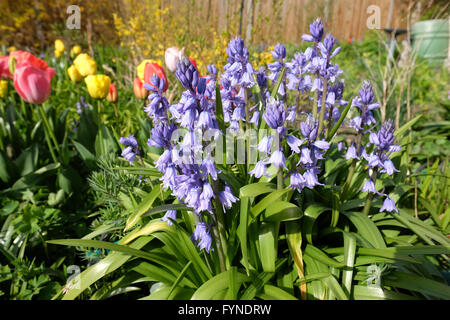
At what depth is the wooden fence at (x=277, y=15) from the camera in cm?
356

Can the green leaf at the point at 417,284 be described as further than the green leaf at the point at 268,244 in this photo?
No

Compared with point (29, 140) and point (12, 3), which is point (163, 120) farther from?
point (12, 3)

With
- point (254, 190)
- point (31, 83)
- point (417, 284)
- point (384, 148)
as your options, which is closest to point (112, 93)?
point (31, 83)

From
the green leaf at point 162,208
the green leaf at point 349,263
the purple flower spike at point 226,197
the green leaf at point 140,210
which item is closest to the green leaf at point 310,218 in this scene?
the green leaf at point 349,263

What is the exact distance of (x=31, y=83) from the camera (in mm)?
1814

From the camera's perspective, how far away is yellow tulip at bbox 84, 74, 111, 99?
2076mm

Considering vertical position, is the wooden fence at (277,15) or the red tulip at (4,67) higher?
the wooden fence at (277,15)

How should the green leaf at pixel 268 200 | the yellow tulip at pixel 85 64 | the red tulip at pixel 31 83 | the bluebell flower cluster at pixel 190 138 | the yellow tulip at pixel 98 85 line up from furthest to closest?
the yellow tulip at pixel 85 64, the yellow tulip at pixel 98 85, the red tulip at pixel 31 83, the green leaf at pixel 268 200, the bluebell flower cluster at pixel 190 138

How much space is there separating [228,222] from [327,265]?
50cm

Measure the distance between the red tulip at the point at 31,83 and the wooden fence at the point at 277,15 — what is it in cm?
197

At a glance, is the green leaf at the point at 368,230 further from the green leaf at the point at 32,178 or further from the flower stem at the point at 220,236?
the green leaf at the point at 32,178

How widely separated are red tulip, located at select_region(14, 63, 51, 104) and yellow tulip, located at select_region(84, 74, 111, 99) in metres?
0.26

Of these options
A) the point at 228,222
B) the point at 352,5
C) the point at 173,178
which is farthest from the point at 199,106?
the point at 352,5
